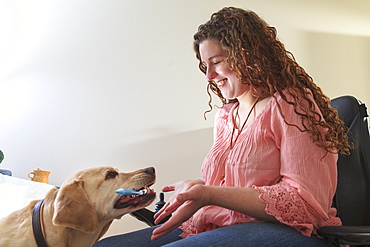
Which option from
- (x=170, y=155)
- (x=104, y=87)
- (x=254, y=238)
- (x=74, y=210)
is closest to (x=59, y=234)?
(x=74, y=210)

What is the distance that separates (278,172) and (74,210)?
0.58 m

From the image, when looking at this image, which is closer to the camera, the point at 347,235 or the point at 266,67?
the point at 347,235

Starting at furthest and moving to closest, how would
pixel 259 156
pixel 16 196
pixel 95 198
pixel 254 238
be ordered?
pixel 16 196 → pixel 95 198 → pixel 259 156 → pixel 254 238

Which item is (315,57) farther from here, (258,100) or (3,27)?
(3,27)

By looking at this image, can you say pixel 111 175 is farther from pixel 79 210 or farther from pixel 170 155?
pixel 170 155

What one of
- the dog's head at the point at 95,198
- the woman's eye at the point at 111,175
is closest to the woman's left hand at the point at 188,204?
the dog's head at the point at 95,198

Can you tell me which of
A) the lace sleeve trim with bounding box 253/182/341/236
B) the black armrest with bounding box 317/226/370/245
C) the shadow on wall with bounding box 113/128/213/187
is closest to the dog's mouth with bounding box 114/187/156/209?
the lace sleeve trim with bounding box 253/182/341/236

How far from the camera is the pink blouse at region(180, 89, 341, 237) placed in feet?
2.90

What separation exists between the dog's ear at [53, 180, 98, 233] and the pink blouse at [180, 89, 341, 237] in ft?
1.00

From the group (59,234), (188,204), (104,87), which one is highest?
(104,87)

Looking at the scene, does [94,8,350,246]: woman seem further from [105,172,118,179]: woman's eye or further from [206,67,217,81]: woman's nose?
[105,172,118,179]: woman's eye

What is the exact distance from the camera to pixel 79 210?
3.36 feet

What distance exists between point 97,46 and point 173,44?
1.63ft

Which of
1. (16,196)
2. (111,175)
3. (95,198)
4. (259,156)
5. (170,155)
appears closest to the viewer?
(259,156)
